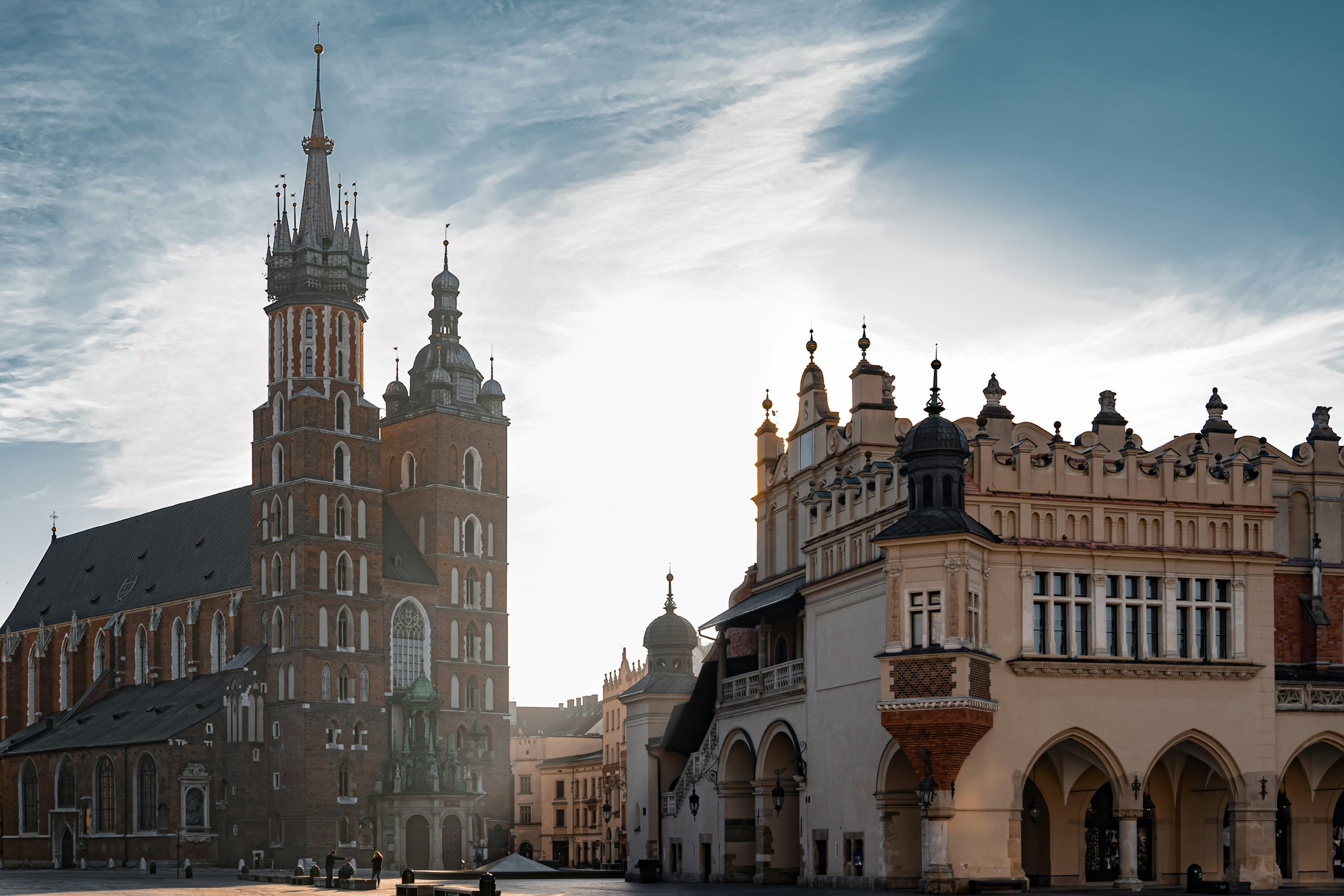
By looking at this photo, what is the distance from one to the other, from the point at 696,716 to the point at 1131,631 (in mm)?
20829

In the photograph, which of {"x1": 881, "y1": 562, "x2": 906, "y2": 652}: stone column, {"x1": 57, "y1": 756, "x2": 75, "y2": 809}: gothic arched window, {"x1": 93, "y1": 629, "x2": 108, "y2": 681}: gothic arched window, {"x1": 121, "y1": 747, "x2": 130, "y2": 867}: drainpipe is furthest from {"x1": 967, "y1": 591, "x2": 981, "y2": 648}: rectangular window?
{"x1": 93, "y1": 629, "x2": 108, "y2": 681}: gothic arched window

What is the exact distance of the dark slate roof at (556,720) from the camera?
153 m

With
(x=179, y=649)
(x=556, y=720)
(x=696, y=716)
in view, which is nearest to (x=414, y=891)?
(x=696, y=716)

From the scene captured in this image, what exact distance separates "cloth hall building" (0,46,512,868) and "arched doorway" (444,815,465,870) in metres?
0.11

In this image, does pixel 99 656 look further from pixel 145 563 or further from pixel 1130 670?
pixel 1130 670

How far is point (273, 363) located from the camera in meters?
109

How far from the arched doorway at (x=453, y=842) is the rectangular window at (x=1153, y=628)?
61.9 m

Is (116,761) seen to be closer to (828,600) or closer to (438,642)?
(438,642)

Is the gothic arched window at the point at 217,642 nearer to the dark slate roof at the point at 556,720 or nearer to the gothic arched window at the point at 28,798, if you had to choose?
the gothic arched window at the point at 28,798

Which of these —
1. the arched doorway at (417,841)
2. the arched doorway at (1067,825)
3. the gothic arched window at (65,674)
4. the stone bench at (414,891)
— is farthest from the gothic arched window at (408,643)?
the arched doorway at (1067,825)

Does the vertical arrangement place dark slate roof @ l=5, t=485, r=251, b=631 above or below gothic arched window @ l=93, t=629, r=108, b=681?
above

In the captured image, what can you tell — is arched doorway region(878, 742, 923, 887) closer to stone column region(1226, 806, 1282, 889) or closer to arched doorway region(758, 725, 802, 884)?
arched doorway region(758, 725, 802, 884)

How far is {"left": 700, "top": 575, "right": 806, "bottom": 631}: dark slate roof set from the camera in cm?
5581

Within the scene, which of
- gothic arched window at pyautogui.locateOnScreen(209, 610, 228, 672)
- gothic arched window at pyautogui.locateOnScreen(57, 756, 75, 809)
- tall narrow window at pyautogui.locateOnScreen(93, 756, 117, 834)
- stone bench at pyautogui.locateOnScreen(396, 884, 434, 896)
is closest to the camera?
stone bench at pyautogui.locateOnScreen(396, 884, 434, 896)
